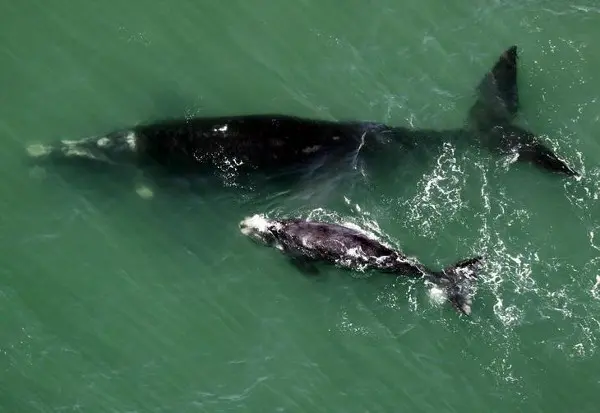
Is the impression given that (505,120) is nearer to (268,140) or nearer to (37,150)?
(268,140)

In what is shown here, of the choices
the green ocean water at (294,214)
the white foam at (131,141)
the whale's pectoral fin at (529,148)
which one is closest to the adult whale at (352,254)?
the green ocean water at (294,214)

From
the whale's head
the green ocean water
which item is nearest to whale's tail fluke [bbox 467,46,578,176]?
the green ocean water

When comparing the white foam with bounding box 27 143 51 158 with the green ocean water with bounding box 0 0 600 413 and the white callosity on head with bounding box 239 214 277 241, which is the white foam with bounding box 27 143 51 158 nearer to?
the green ocean water with bounding box 0 0 600 413

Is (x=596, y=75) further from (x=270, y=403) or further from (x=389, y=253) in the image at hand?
(x=270, y=403)

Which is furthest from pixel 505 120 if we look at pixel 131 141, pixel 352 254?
pixel 131 141

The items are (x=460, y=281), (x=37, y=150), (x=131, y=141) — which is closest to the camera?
(x=460, y=281)

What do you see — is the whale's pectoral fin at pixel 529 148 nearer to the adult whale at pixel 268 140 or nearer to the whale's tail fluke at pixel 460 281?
the adult whale at pixel 268 140
